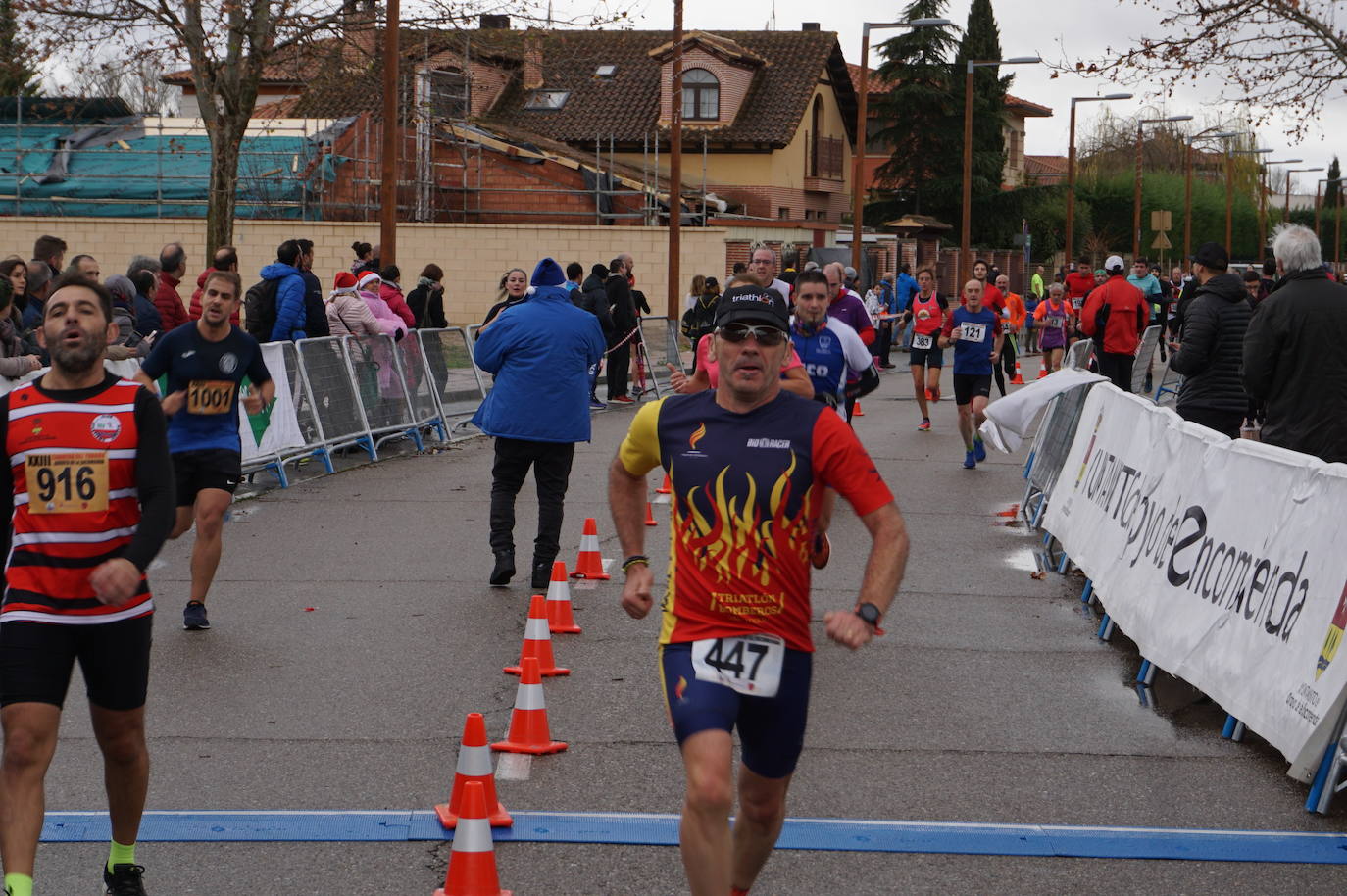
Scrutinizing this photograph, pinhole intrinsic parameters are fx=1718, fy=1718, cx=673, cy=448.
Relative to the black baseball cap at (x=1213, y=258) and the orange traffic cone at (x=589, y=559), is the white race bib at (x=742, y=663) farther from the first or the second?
the black baseball cap at (x=1213, y=258)

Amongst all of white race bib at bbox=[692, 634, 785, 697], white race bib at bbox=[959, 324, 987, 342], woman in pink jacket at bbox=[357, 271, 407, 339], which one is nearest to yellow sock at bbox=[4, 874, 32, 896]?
white race bib at bbox=[692, 634, 785, 697]

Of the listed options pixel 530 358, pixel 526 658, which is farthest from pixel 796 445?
pixel 530 358

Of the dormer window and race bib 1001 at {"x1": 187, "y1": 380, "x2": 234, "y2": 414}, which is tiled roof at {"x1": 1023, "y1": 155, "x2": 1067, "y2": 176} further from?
race bib 1001 at {"x1": 187, "y1": 380, "x2": 234, "y2": 414}

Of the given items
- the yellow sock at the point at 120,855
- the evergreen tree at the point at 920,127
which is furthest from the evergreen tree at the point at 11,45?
the evergreen tree at the point at 920,127

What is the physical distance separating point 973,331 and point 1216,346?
6.00 m

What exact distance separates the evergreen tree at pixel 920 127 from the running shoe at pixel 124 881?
63547 mm

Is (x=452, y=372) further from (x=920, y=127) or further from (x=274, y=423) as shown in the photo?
(x=920, y=127)

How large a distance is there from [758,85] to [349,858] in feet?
182

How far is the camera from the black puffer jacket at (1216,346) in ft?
36.3

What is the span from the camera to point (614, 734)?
22.6 feet

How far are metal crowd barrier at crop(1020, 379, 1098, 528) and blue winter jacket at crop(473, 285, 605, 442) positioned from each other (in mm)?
3674

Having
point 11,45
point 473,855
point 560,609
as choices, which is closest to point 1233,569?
point 560,609

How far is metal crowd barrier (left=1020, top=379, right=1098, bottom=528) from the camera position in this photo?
39.9 ft

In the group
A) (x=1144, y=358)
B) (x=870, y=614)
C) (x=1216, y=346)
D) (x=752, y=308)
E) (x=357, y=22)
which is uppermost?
(x=357, y=22)
